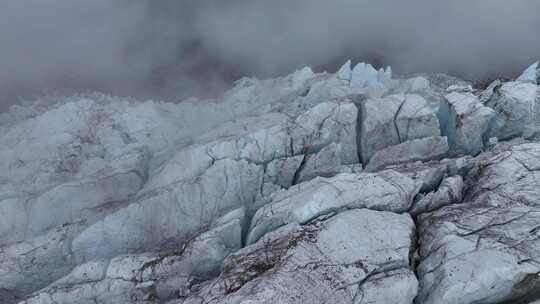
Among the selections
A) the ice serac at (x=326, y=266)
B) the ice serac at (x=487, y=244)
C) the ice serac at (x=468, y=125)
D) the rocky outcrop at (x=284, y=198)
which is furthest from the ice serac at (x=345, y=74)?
the ice serac at (x=326, y=266)

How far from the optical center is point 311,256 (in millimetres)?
25594

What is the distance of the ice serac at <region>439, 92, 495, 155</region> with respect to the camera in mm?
37875

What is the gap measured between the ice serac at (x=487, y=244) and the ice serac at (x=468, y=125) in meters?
7.61

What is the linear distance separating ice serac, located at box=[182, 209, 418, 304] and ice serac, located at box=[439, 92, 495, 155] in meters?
13.3

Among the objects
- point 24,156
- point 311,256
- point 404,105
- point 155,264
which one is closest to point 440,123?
point 404,105

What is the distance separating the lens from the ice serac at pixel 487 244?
24422 mm

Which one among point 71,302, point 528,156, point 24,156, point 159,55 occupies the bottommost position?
point 71,302

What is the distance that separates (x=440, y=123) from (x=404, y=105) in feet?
12.1

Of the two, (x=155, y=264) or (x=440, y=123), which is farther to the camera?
(x=440, y=123)

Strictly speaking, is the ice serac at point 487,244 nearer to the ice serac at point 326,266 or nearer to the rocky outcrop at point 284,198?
the rocky outcrop at point 284,198

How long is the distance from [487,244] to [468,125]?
14.9m

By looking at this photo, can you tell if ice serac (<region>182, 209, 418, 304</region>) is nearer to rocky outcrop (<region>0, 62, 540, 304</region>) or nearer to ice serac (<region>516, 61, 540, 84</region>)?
rocky outcrop (<region>0, 62, 540, 304</region>)

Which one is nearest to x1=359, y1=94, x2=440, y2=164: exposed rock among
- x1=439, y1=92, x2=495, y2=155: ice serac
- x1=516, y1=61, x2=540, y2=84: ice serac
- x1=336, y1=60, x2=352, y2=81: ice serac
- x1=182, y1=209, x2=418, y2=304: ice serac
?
x1=439, y1=92, x2=495, y2=155: ice serac

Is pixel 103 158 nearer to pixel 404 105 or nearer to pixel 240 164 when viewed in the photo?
pixel 240 164
